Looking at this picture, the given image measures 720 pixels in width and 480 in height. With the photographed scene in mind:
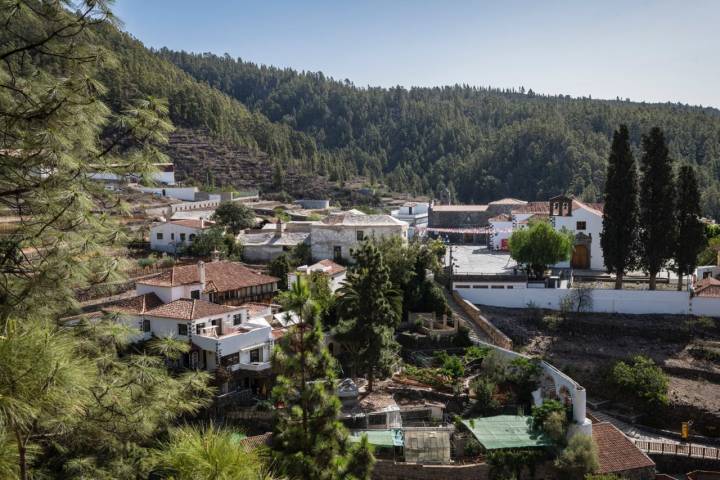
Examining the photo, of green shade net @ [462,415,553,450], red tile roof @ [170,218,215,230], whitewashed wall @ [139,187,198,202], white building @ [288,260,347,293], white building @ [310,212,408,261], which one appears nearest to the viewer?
green shade net @ [462,415,553,450]

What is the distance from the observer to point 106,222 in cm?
756

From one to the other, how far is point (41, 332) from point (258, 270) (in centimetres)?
2539

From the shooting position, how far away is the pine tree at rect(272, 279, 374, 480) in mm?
13242

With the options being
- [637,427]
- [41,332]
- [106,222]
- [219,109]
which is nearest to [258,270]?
[637,427]

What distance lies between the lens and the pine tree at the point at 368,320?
2162cm

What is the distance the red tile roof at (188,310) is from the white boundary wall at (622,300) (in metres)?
12.5

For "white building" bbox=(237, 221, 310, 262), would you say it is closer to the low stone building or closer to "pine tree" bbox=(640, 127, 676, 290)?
"pine tree" bbox=(640, 127, 676, 290)

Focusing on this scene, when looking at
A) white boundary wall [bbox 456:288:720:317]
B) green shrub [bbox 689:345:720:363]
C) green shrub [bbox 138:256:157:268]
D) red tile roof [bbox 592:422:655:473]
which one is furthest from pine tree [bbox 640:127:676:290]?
green shrub [bbox 138:256:157:268]

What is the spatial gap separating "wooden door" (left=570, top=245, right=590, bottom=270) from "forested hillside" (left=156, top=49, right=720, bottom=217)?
124 feet

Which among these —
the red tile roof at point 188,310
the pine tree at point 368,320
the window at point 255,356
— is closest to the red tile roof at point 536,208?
the pine tree at point 368,320

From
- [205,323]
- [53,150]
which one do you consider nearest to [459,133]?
[205,323]

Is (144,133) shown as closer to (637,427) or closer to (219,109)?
(637,427)

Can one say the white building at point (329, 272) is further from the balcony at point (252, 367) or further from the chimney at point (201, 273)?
the balcony at point (252, 367)

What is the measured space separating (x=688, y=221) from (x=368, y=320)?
16027 millimetres
